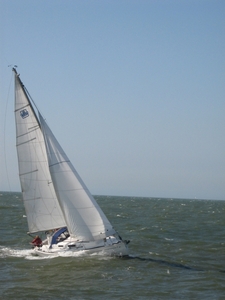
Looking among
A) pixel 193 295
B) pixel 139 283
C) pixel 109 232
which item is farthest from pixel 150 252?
pixel 193 295

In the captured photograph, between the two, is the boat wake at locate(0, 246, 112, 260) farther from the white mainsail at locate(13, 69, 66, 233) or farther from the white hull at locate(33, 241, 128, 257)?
the white mainsail at locate(13, 69, 66, 233)

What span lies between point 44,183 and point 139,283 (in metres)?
9.60

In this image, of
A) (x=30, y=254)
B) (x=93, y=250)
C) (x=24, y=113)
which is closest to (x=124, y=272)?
(x=93, y=250)

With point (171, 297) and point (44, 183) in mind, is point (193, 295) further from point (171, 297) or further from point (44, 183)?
point (44, 183)

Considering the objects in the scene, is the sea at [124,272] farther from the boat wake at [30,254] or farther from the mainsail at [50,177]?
the mainsail at [50,177]

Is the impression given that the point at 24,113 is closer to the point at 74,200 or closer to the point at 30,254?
Result: the point at 74,200

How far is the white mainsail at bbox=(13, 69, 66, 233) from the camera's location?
1159 inches

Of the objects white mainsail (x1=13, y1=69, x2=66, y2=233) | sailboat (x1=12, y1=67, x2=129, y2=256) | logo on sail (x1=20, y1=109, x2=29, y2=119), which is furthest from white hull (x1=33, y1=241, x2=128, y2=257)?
logo on sail (x1=20, y1=109, x2=29, y2=119)

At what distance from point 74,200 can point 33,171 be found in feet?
10.1

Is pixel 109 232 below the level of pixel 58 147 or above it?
below

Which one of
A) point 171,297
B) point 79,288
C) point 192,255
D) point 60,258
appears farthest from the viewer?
point 192,255

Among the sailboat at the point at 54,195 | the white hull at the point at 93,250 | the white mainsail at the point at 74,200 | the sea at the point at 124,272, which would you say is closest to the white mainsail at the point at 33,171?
the sailboat at the point at 54,195

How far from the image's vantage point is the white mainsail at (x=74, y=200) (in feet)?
95.2

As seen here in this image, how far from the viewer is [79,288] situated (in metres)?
22.3
